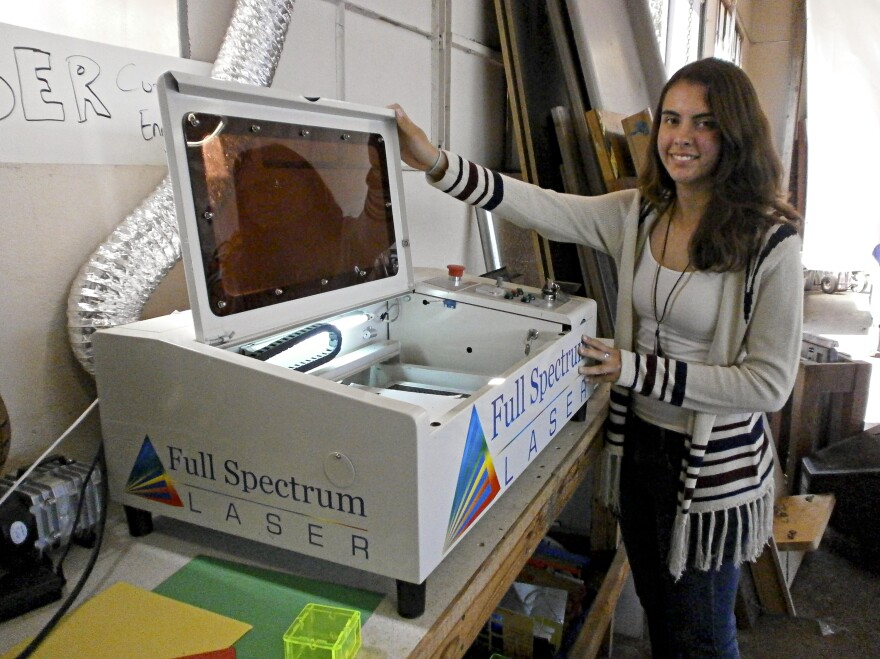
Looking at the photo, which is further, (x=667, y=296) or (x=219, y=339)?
(x=667, y=296)

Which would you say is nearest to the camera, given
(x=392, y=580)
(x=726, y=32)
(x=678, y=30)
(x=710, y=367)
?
(x=392, y=580)

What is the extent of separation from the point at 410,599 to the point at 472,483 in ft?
0.46

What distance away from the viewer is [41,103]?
81 centimetres

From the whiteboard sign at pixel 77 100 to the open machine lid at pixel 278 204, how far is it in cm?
25

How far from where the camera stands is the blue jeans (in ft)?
3.70

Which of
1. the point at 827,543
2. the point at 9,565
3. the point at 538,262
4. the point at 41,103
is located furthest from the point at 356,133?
the point at 827,543

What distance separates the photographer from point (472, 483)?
725 mm

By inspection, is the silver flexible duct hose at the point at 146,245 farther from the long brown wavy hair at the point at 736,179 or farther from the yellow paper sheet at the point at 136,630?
the long brown wavy hair at the point at 736,179

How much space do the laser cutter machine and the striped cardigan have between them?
155 mm

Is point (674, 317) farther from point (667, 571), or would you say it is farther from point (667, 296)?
point (667, 571)

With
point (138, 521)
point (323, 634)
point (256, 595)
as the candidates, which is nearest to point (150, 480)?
point (138, 521)

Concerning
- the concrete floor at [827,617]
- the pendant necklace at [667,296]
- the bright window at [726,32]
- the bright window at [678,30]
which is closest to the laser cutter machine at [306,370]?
the pendant necklace at [667,296]

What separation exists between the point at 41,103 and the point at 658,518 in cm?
115

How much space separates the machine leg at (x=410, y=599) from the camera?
66cm
